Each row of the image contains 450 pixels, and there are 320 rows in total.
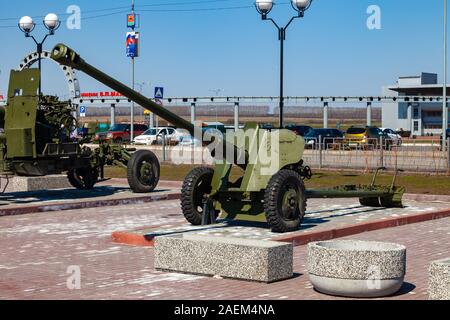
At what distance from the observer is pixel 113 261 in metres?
10.6

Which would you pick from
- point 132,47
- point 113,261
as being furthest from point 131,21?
point 113,261

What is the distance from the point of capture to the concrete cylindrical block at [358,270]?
26.6 ft

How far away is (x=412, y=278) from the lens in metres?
9.35

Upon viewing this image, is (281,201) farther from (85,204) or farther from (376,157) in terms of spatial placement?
(376,157)

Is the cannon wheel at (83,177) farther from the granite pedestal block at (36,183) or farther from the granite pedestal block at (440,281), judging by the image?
the granite pedestal block at (440,281)

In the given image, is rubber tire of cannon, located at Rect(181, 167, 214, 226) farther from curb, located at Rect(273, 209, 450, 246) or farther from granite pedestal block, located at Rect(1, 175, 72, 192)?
granite pedestal block, located at Rect(1, 175, 72, 192)

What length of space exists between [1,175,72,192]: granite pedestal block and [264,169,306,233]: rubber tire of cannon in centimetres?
987

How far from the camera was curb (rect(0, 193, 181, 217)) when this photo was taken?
1623 cm

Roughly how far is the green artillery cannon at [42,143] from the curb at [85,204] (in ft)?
2.58

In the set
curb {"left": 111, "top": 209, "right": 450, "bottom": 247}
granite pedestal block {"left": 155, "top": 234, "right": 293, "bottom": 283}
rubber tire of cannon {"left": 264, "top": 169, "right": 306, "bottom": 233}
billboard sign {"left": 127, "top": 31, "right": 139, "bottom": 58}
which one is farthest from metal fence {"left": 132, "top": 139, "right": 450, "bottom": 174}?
granite pedestal block {"left": 155, "top": 234, "right": 293, "bottom": 283}

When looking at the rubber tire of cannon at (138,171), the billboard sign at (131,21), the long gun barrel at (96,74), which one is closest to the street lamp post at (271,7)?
the rubber tire of cannon at (138,171)
